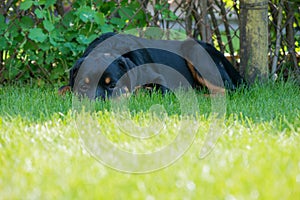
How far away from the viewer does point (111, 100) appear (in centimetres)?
380

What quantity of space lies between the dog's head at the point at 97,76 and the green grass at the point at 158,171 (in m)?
0.39

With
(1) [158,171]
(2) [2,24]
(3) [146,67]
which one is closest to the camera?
(1) [158,171]

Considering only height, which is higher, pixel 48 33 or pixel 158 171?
pixel 48 33

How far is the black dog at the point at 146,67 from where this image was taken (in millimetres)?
4027

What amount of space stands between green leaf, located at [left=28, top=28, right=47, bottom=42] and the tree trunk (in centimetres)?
190

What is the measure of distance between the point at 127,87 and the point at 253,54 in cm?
139

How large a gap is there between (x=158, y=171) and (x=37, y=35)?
3.09m

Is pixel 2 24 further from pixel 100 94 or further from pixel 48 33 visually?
pixel 100 94

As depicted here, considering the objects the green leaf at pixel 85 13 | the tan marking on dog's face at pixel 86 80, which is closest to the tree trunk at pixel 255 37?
the green leaf at pixel 85 13

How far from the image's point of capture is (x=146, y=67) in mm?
4566

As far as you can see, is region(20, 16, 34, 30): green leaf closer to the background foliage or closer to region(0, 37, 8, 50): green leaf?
the background foliage

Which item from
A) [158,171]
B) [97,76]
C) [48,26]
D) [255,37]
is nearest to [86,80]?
[97,76]

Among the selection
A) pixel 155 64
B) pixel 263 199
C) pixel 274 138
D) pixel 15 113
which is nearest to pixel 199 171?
pixel 263 199

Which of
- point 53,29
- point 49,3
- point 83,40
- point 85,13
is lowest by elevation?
point 83,40
